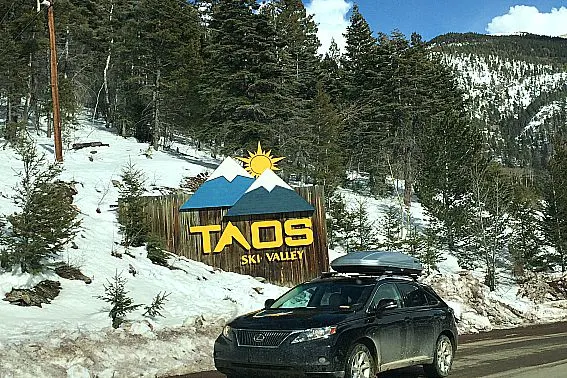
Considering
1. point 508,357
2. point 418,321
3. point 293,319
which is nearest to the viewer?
point 293,319

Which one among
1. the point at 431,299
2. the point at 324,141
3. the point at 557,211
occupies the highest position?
the point at 324,141

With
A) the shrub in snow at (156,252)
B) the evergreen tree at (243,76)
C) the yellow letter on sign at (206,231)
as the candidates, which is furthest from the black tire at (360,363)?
the evergreen tree at (243,76)

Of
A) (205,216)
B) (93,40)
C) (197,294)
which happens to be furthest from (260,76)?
(93,40)

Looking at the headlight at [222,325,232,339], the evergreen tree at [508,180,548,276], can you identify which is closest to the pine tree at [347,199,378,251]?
the evergreen tree at [508,180,548,276]

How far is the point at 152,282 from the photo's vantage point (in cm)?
1590

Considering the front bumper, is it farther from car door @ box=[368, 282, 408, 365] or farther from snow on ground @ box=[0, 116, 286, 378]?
snow on ground @ box=[0, 116, 286, 378]

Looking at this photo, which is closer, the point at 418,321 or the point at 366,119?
the point at 418,321

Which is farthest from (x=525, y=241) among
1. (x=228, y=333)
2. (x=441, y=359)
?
(x=228, y=333)

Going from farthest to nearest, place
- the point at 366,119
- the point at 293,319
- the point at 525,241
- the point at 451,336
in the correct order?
the point at 366,119 → the point at 525,241 → the point at 451,336 → the point at 293,319

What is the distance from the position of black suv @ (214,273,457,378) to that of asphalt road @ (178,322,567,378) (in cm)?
85

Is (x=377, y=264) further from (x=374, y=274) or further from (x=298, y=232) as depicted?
(x=298, y=232)

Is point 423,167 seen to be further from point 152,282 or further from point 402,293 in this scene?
point 402,293

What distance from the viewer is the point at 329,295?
8703mm

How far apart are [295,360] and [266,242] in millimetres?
12350
